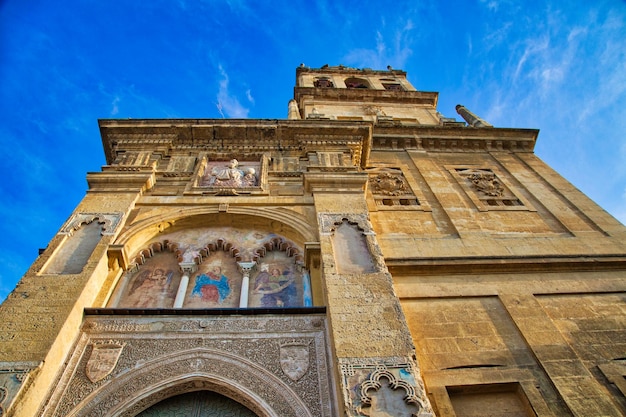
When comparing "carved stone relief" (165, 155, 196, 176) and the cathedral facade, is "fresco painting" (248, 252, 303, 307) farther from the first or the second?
"carved stone relief" (165, 155, 196, 176)

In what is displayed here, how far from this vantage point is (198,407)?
5.06 metres

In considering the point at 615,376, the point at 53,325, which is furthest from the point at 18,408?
the point at 615,376

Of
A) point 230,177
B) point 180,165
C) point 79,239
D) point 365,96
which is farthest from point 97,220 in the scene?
point 365,96

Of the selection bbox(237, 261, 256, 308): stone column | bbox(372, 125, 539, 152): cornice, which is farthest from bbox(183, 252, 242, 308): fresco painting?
bbox(372, 125, 539, 152): cornice

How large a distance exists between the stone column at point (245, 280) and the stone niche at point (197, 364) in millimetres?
679

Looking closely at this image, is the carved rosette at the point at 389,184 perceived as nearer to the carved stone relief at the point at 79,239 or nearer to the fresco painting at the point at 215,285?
the fresco painting at the point at 215,285

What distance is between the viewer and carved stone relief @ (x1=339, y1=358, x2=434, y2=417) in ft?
14.3

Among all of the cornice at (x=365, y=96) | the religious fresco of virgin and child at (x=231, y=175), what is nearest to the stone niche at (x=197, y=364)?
the religious fresco of virgin and child at (x=231, y=175)

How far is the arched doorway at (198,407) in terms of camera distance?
499cm

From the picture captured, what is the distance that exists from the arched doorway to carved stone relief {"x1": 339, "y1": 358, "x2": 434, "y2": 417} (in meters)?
1.28

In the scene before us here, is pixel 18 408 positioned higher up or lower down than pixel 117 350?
lower down

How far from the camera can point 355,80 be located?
22062 mm

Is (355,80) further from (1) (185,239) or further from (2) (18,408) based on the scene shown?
(2) (18,408)

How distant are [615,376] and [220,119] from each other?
8802mm
